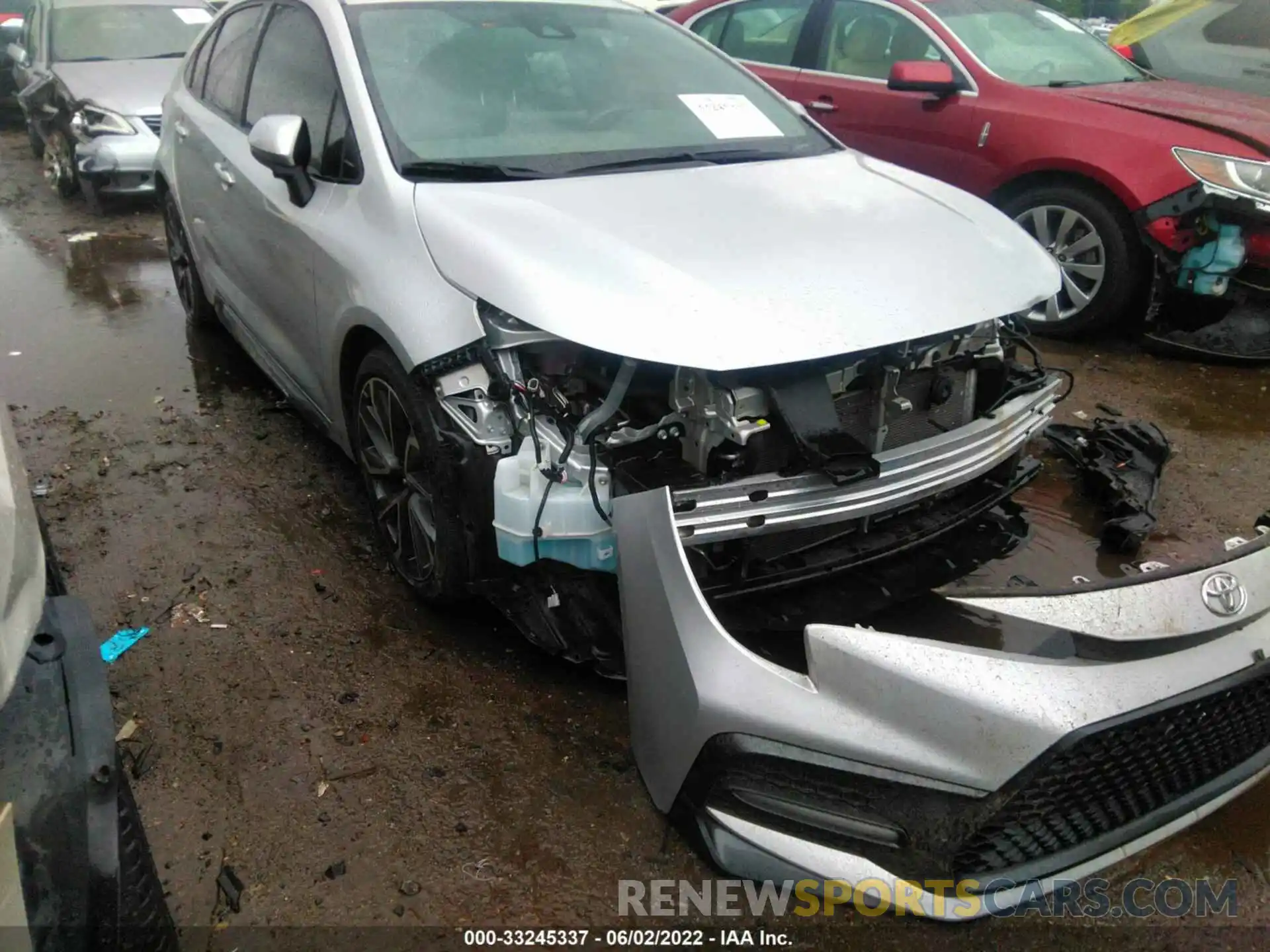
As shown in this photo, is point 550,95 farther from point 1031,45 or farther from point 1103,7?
point 1103,7

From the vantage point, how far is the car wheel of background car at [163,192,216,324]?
4672mm

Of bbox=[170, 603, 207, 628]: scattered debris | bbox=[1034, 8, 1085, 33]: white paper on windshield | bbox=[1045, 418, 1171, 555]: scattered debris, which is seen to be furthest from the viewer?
bbox=[1034, 8, 1085, 33]: white paper on windshield

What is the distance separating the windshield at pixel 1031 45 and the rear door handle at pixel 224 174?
3932 millimetres

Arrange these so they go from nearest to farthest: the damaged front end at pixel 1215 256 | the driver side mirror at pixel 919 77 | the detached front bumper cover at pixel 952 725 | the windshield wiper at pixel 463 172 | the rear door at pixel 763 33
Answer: the detached front bumper cover at pixel 952 725 < the windshield wiper at pixel 463 172 < the damaged front end at pixel 1215 256 < the driver side mirror at pixel 919 77 < the rear door at pixel 763 33

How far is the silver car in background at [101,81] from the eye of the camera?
701 centimetres

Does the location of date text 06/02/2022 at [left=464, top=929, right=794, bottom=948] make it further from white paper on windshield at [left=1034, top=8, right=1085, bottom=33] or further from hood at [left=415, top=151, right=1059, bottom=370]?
white paper on windshield at [left=1034, top=8, right=1085, bottom=33]

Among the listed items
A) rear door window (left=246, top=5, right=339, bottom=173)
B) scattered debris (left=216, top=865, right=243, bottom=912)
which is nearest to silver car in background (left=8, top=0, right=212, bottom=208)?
rear door window (left=246, top=5, right=339, bottom=173)

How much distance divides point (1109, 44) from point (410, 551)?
19.8 ft

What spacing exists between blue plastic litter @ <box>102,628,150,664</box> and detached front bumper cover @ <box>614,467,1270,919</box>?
1676 mm

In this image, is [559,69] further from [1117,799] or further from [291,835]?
[1117,799]

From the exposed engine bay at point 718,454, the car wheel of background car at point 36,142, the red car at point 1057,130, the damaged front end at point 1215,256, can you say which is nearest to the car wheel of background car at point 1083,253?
the red car at point 1057,130

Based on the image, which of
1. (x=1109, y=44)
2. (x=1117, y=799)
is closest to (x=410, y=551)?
(x=1117, y=799)

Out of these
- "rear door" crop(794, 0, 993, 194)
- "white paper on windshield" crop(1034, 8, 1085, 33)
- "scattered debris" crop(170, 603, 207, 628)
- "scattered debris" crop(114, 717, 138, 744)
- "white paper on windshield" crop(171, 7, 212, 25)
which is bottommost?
"scattered debris" crop(170, 603, 207, 628)

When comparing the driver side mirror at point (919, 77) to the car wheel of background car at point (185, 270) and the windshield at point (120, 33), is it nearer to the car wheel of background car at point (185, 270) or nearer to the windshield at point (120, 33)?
the car wheel of background car at point (185, 270)
